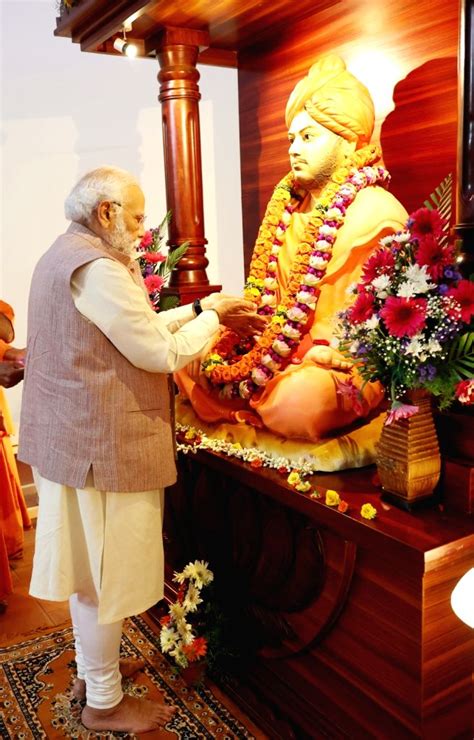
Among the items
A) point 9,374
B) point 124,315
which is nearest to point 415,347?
point 124,315

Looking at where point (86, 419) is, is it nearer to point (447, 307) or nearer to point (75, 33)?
point (447, 307)

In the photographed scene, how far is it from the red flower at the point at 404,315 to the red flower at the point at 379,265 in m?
0.13

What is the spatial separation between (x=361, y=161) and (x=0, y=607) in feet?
8.25

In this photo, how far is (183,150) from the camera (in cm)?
318

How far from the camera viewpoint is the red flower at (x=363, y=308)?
6.38 ft

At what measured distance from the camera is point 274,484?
2.28m

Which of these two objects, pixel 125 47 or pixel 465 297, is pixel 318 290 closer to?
pixel 465 297

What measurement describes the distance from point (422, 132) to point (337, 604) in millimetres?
1766

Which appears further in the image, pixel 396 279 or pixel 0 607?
pixel 0 607

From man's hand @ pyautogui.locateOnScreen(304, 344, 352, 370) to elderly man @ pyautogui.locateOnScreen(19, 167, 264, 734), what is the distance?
1.26ft

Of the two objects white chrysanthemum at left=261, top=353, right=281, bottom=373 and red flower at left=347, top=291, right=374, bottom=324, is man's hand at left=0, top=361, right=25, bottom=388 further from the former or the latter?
red flower at left=347, top=291, right=374, bottom=324

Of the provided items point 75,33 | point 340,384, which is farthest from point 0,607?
point 75,33

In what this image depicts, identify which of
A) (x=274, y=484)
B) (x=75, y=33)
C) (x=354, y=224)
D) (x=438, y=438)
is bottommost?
(x=274, y=484)

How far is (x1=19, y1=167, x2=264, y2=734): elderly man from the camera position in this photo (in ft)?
6.61
